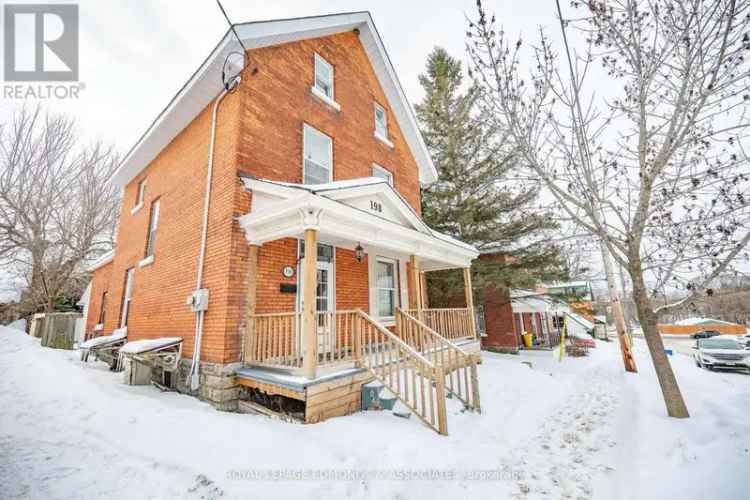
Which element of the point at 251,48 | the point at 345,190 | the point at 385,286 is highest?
the point at 251,48

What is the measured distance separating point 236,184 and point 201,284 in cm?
220

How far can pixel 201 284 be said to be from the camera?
650 cm

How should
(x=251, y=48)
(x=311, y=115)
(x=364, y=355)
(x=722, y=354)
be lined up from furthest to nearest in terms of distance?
(x=722, y=354) → (x=311, y=115) → (x=251, y=48) → (x=364, y=355)

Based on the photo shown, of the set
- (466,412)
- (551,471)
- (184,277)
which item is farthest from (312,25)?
(551,471)

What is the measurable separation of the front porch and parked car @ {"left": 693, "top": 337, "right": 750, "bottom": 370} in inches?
512

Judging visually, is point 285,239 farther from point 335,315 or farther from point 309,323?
point 309,323

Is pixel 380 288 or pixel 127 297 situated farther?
pixel 127 297

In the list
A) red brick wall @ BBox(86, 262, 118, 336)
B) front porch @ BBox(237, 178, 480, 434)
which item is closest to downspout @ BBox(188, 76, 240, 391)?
front porch @ BBox(237, 178, 480, 434)

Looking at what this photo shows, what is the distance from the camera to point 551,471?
414 cm

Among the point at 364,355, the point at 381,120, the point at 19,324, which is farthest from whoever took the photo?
the point at 19,324

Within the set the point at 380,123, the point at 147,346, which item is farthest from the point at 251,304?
the point at 380,123

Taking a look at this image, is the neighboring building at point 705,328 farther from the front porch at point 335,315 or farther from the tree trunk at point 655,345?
the front porch at point 335,315

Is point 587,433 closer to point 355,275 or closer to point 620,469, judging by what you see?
point 620,469

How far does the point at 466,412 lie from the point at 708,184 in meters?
5.46
